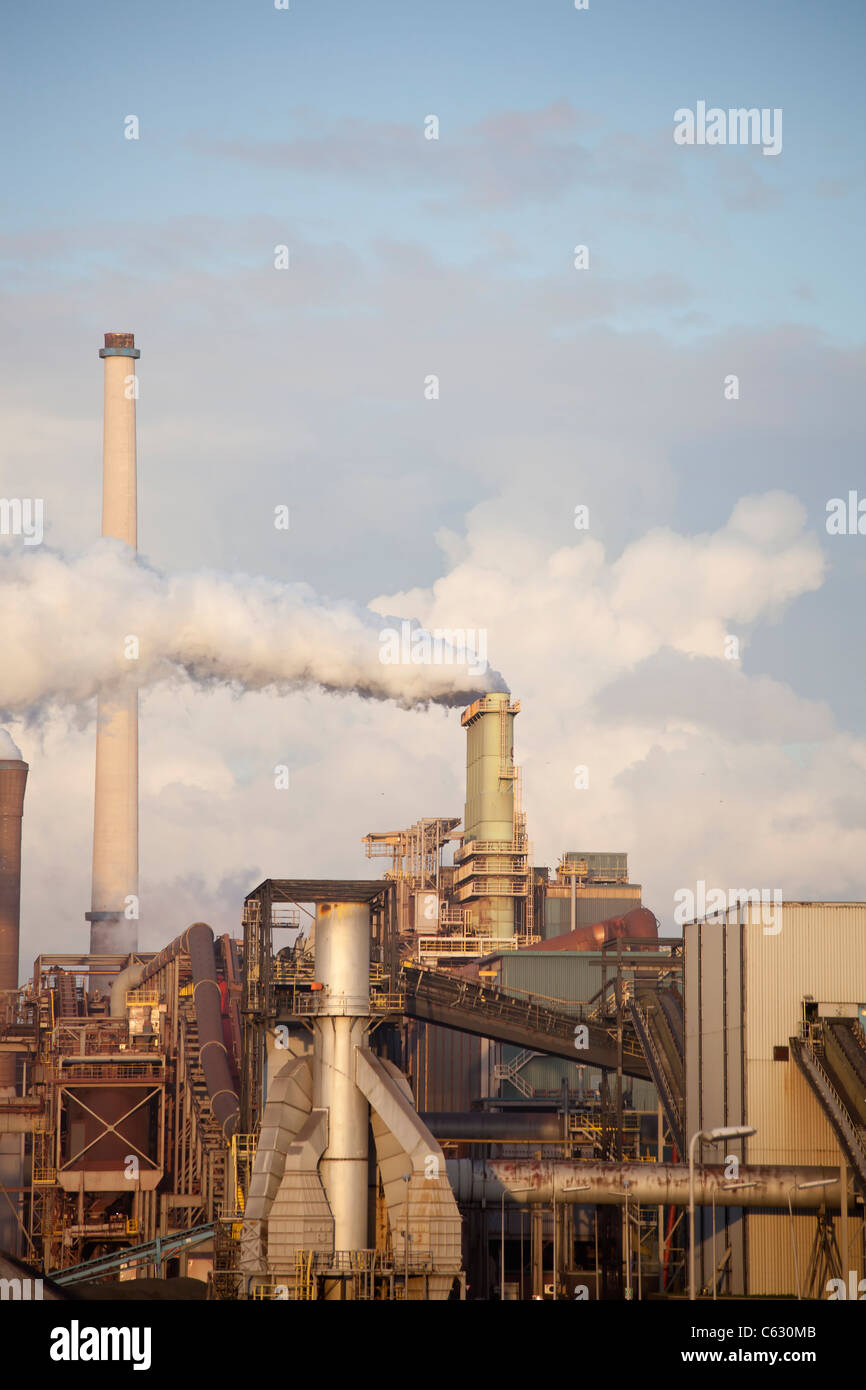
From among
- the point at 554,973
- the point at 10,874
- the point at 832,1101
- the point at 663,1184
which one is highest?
the point at 10,874

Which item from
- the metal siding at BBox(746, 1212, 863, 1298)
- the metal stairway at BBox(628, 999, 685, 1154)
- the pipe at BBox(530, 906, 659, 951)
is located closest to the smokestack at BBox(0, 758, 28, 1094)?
the pipe at BBox(530, 906, 659, 951)

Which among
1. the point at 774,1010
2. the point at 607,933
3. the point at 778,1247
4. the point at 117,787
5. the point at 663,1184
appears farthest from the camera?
the point at 117,787

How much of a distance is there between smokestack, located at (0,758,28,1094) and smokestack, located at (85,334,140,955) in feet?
13.3

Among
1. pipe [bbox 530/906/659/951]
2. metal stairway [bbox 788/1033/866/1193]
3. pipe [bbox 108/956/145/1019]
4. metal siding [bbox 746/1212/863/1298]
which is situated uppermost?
pipe [bbox 530/906/659/951]

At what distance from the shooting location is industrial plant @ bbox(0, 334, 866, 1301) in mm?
43688

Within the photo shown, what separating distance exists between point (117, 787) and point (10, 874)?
729cm

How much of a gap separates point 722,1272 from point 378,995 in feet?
37.9

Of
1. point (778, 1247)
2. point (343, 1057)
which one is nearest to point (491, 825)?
point (343, 1057)

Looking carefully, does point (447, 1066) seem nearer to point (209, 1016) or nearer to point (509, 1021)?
point (209, 1016)

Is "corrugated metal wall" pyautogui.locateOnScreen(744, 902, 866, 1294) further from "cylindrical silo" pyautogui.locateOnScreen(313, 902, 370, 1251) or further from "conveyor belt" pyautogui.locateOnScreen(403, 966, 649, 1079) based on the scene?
"cylindrical silo" pyautogui.locateOnScreen(313, 902, 370, 1251)

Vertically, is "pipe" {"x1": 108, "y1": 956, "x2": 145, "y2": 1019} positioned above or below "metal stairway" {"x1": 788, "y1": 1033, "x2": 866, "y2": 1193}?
above

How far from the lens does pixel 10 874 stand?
87.8 metres
